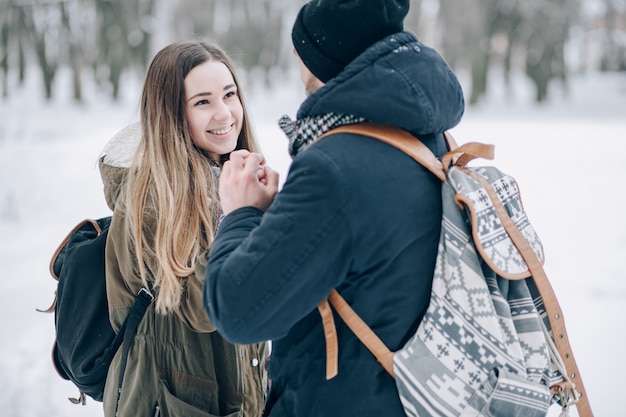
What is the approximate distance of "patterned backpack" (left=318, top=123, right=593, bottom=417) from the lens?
4.64 ft

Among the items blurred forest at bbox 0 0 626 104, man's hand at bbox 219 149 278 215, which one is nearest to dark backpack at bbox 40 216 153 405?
man's hand at bbox 219 149 278 215

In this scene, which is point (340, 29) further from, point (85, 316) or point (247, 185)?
point (85, 316)

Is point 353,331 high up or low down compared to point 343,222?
down

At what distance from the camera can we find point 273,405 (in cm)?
164

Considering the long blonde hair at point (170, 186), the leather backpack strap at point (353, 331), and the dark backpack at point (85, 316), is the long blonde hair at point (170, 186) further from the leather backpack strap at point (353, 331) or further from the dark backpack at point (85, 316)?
the leather backpack strap at point (353, 331)

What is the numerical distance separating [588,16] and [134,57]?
2060cm

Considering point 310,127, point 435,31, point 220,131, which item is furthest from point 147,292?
point 435,31

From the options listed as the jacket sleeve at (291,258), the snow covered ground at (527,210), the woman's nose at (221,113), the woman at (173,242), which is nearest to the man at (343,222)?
the jacket sleeve at (291,258)

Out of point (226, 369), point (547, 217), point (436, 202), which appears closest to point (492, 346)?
point (436, 202)

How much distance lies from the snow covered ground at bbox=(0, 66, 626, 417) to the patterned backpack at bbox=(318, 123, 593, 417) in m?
1.72

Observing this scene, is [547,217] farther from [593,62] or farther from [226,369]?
[593,62]

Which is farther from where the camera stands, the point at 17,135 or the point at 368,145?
the point at 17,135

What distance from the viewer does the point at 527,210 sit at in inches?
338

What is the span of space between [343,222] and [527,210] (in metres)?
7.75
